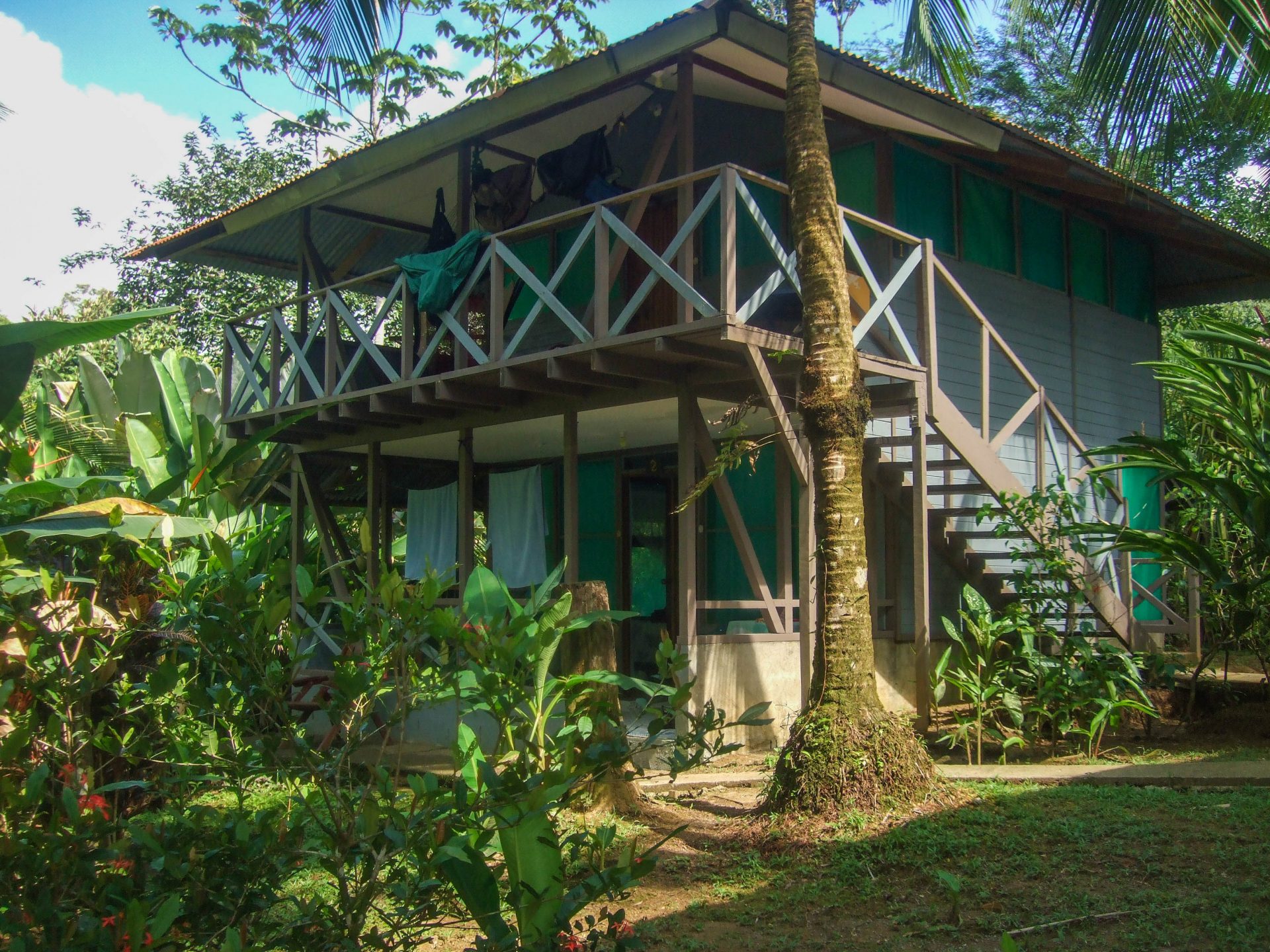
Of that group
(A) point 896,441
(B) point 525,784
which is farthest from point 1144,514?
(B) point 525,784

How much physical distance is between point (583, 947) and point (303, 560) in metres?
11.5

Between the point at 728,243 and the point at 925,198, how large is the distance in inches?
160

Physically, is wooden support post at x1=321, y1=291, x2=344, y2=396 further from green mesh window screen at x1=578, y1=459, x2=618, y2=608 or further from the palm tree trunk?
the palm tree trunk

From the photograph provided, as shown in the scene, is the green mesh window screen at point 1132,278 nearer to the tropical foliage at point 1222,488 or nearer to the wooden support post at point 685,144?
the tropical foliage at point 1222,488

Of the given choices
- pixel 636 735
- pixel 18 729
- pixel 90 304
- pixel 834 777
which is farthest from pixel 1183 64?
pixel 90 304

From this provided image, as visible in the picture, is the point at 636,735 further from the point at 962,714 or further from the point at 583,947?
the point at 583,947

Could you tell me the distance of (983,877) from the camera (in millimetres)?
4906

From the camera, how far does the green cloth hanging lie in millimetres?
9141

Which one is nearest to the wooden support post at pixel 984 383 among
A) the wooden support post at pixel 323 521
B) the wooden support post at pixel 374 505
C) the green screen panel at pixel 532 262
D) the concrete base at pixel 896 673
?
the concrete base at pixel 896 673

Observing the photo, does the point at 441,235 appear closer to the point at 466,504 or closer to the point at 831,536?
the point at 466,504

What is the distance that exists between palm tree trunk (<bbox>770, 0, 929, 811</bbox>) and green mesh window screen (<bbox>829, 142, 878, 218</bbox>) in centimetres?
338

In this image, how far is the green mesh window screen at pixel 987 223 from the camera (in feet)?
35.3

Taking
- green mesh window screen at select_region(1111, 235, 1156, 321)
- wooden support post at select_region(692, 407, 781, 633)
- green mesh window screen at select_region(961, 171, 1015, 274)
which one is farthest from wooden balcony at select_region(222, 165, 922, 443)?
green mesh window screen at select_region(1111, 235, 1156, 321)

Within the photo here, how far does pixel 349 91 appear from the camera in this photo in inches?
782
